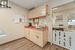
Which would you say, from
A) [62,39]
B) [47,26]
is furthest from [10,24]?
[62,39]

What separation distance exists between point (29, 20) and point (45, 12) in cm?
266

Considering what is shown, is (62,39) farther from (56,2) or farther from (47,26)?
(56,2)

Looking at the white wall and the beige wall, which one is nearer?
the white wall

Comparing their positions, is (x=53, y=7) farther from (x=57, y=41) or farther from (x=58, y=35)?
(x=57, y=41)

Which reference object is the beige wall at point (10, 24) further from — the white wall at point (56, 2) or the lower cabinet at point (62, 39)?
the lower cabinet at point (62, 39)

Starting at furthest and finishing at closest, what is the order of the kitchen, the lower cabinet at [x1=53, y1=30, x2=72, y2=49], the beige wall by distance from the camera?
1. the beige wall
2. the kitchen
3. the lower cabinet at [x1=53, y1=30, x2=72, y2=49]

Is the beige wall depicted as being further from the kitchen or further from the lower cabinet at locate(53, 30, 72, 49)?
the lower cabinet at locate(53, 30, 72, 49)

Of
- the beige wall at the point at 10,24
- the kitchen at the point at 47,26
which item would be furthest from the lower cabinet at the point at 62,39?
the beige wall at the point at 10,24

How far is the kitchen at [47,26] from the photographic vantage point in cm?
300

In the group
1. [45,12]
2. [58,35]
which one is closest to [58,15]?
[45,12]

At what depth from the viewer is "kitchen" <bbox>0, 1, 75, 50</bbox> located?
2996 mm

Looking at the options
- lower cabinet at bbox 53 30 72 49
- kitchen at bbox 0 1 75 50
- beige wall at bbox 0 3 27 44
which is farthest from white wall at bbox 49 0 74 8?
beige wall at bbox 0 3 27 44

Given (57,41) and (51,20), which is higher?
(51,20)

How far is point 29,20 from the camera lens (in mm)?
5645
